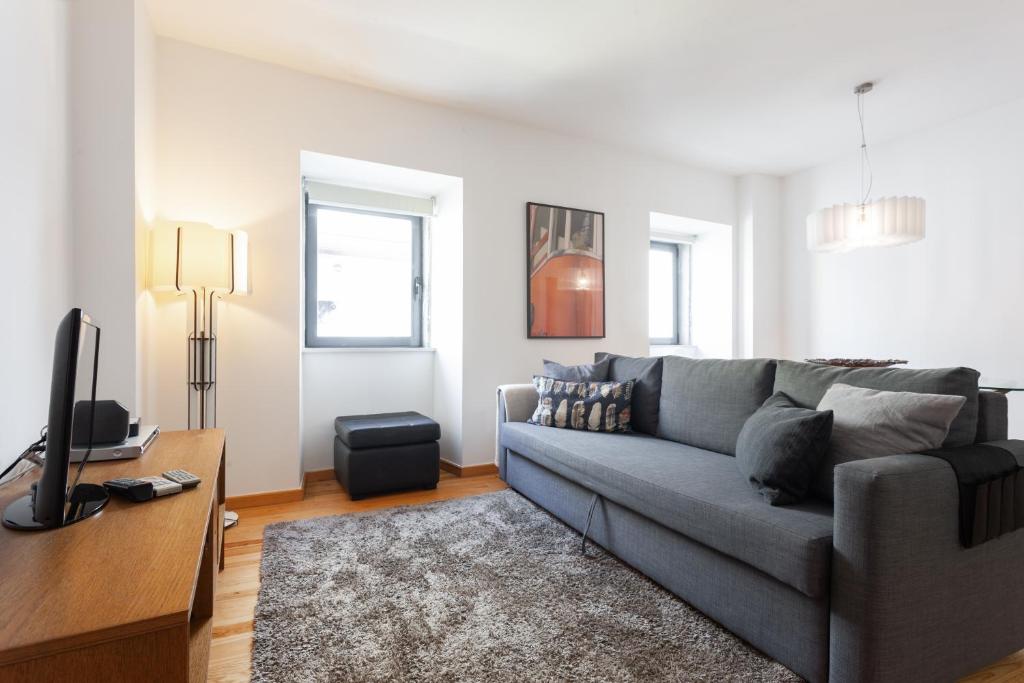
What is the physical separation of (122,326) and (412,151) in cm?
201

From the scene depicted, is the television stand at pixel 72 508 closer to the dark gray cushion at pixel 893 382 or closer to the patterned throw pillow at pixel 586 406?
the patterned throw pillow at pixel 586 406

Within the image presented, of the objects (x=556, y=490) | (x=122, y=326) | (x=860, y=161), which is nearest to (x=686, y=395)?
(x=556, y=490)

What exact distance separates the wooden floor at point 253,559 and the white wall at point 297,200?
230mm

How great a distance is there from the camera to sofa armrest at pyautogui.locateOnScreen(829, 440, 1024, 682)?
4.00 feet

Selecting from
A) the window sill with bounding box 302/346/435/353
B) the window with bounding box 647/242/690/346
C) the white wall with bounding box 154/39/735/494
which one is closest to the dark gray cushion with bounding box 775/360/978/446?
the white wall with bounding box 154/39/735/494

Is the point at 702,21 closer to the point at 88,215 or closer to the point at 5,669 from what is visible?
the point at 88,215

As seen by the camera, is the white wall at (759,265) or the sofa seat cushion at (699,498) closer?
the sofa seat cushion at (699,498)

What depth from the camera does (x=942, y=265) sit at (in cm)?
374

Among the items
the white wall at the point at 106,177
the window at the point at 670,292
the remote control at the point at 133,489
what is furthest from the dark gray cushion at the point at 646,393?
the white wall at the point at 106,177

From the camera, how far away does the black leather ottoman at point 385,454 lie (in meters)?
2.97

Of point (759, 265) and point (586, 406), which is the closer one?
point (586, 406)

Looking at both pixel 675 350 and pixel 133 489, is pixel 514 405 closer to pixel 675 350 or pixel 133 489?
pixel 133 489

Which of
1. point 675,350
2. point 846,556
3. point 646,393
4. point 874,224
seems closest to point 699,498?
point 846,556

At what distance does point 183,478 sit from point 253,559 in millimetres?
1125
